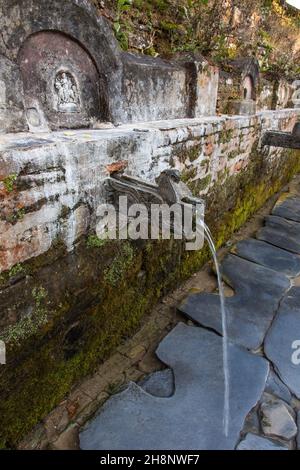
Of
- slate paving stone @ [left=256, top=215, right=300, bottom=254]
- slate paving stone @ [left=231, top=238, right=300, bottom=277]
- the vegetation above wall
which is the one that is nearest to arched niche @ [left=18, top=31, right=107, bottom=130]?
the vegetation above wall

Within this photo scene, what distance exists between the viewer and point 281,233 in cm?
452

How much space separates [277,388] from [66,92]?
95.0 inches

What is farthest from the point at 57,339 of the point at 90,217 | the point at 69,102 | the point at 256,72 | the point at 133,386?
the point at 256,72

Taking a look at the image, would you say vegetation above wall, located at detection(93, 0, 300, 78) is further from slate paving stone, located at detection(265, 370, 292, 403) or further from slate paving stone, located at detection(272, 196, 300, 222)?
slate paving stone, located at detection(265, 370, 292, 403)

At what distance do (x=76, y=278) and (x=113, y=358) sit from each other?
880mm

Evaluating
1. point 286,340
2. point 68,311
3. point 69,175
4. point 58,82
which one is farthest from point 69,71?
point 286,340

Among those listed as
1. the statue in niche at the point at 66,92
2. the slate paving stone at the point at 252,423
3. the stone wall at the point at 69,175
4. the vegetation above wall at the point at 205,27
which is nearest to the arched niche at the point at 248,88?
the vegetation above wall at the point at 205,27

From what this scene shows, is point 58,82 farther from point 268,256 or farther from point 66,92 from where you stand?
point 268,256

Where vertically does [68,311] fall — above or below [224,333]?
above

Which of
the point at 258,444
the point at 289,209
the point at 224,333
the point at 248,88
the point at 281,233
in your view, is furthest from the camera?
the point at 289,209

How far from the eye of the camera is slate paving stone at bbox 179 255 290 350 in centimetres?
275

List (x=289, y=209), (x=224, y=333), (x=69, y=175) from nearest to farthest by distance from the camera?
(x=69, y=175), (x=224, y=333), (x=289, y=209)
